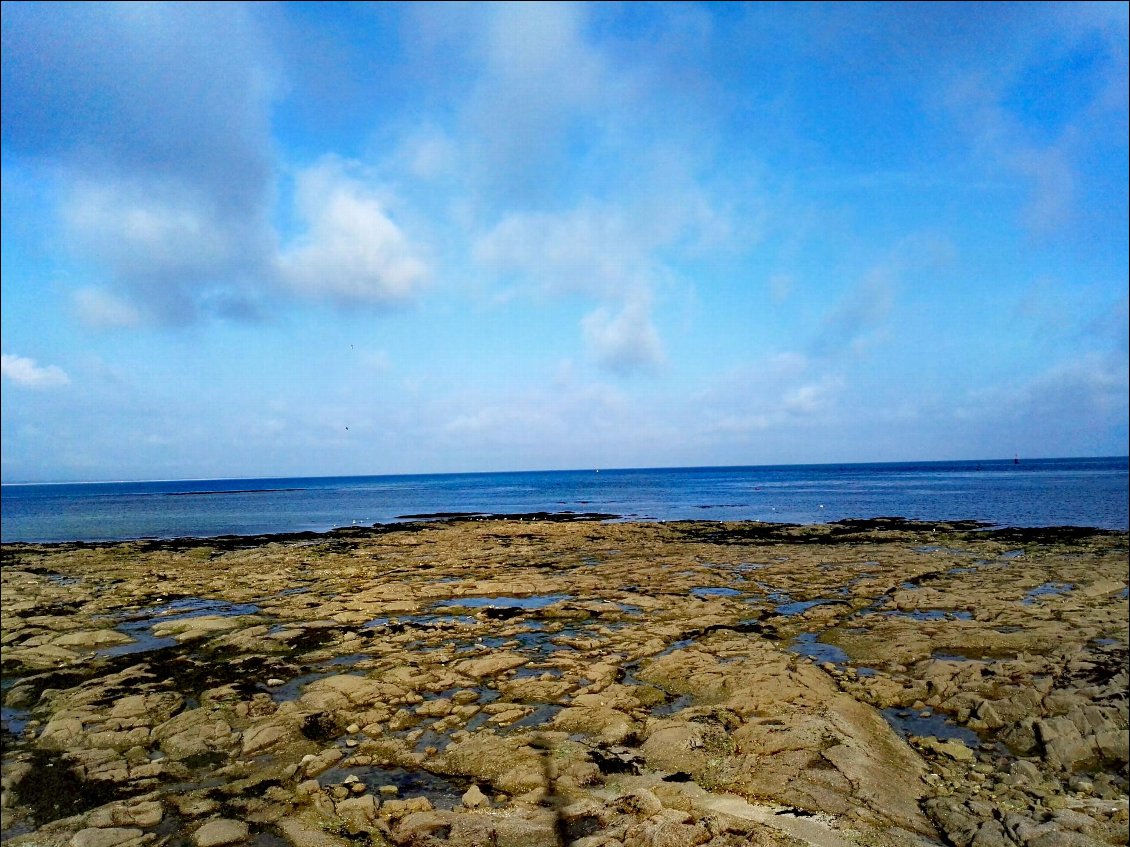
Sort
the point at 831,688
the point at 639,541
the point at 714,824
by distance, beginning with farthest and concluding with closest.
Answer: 1. the point at 639,541
2. the point at 831,688
3. the point at 714,824

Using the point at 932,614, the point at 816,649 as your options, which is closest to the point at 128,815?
the point at 816,649

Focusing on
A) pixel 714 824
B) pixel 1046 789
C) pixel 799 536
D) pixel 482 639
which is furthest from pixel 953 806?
pixel 799 536

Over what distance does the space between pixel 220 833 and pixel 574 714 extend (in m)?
5.04

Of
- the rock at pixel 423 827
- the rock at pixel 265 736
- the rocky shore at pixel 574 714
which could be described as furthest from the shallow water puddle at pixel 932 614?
the rock at pixel 265 736

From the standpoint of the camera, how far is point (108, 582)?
23.3 metres

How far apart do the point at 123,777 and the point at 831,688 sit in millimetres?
10985

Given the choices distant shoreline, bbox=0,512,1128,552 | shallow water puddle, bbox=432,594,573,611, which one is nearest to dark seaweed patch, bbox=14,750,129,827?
shallow water puddle, bbox=432,594,573,611

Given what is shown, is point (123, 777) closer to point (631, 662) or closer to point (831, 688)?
point (631, 662)

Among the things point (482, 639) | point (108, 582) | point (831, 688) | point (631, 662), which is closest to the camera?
point (831, 688)

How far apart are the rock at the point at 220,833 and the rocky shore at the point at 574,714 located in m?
0.03

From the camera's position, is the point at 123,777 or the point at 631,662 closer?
the point at 123,777

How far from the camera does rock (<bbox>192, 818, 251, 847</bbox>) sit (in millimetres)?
6281

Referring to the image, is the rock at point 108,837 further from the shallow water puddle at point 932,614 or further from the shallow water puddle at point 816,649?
the shallow water puddle at point 932,614

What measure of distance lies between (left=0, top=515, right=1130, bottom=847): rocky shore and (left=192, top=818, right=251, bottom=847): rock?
0.03 meters
